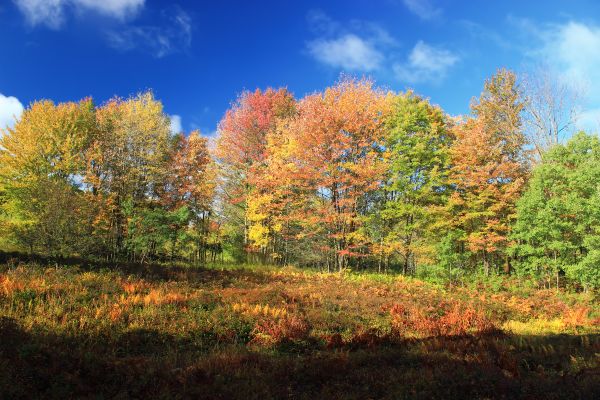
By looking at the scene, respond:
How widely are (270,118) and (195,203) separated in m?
9.01

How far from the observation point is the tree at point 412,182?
22.2 metres

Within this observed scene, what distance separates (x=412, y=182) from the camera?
75.4 feet

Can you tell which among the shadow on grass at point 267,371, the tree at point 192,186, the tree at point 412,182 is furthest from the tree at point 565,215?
the tree at point 192,186

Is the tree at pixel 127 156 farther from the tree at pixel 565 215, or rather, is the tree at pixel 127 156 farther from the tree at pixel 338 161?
the tree at pixel 565 215

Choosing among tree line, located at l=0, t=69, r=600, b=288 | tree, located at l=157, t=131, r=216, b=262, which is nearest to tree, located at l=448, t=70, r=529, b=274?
tree line, located at l=0, t=69, r=600, b=288

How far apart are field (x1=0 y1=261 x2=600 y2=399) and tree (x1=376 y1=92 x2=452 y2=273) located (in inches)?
288

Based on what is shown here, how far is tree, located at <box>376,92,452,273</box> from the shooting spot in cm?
2222

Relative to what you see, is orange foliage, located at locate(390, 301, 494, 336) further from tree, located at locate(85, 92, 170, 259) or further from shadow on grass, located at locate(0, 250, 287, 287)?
tree, located at locate(85, 92, 170, 259)

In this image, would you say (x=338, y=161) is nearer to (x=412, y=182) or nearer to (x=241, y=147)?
(x=412, y=182)

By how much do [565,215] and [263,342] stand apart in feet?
60.7

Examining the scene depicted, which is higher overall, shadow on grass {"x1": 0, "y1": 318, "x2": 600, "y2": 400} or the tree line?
the tree line

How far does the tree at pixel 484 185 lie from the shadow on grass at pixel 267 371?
13.8 metres

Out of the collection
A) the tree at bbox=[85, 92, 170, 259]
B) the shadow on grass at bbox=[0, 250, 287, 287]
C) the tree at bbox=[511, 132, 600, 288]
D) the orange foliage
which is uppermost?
the tree at bbox=[85, 92, 170, 259]

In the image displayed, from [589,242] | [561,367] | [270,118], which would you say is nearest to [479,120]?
[589,242]
